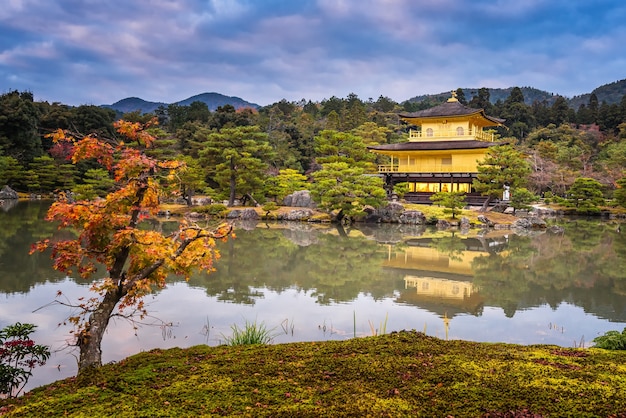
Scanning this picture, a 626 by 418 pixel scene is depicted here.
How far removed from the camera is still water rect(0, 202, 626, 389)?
5496mm

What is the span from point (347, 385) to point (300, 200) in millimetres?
20580

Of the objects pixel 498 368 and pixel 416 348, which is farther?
pixel 416 348

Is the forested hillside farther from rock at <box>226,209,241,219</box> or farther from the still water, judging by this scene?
the still water

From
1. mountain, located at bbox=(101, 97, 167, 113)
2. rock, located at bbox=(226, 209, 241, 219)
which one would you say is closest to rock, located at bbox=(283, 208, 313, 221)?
rock, located at bbox=(226, 209, 241, 219)

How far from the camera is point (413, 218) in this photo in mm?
20547

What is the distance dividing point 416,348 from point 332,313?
9.03ft

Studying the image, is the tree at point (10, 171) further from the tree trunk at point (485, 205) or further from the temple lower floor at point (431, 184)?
the tree trunk at point (485, 205)

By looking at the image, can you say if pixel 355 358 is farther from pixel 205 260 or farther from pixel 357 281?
pixel 357 281

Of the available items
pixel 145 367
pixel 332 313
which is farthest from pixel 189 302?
pixel 145 367

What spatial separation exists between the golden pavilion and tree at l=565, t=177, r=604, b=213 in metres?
4.85

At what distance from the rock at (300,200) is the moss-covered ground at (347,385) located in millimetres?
19428

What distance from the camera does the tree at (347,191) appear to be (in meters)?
19.5

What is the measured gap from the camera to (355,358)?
11.5 feet

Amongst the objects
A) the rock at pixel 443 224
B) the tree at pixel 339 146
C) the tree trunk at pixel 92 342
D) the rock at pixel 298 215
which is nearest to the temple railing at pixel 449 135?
the tree at pixel 339 146
